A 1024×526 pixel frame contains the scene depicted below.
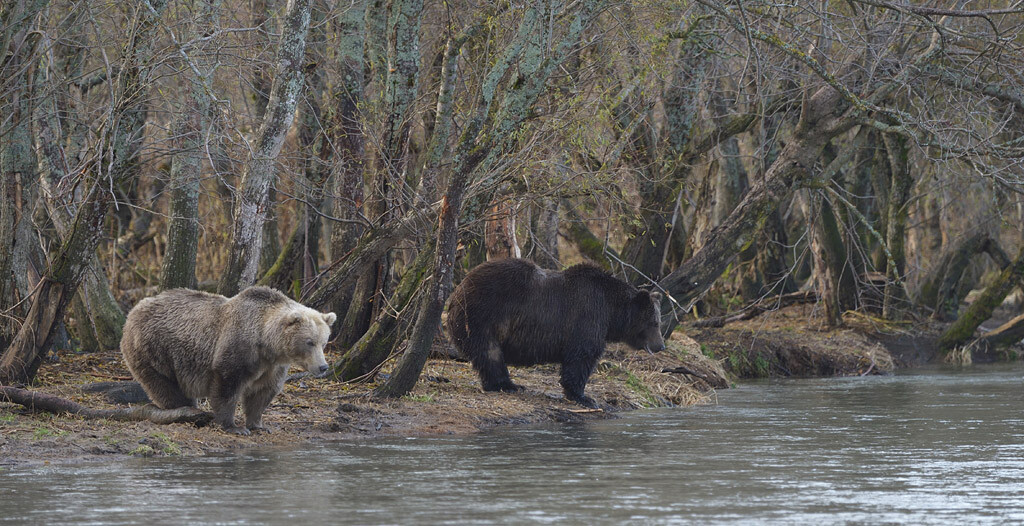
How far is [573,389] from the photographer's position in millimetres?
13750

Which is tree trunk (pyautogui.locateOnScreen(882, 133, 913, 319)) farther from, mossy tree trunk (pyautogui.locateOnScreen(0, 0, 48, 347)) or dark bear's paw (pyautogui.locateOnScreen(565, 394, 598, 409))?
mossy tree trunk (pyautogui.locateOnScreen(0, 0, 48, 347))

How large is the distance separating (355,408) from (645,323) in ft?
14.0

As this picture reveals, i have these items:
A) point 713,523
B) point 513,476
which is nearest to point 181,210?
point 513,476

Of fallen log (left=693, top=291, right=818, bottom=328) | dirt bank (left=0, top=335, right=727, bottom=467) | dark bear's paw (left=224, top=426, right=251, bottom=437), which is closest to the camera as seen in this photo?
dirt bank (left=0, top=335, right=727, bottom=467)

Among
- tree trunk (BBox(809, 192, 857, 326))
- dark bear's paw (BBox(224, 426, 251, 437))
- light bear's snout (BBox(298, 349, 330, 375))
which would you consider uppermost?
tree trunk (BBox(809, 192, 857, 326))

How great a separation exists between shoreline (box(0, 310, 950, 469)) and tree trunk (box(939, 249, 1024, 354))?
8.98 feet

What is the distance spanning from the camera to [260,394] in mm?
10672

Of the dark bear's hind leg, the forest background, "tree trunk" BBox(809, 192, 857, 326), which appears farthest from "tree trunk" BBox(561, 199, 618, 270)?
the dark bear's hind leg

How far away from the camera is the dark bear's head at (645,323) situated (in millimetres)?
14500

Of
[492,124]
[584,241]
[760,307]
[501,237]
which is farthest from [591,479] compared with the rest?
[760,307]

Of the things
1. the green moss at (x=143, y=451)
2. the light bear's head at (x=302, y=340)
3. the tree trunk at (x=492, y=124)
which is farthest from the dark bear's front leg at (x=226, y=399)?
the tree trunk at (x=492, y=124)

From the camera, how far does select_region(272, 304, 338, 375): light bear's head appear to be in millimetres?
10203

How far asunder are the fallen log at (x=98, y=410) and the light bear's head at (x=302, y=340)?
3.61 feet

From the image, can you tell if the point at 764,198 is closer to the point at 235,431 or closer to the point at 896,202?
the point at 896,202
